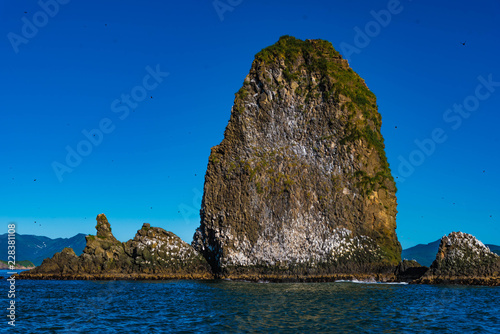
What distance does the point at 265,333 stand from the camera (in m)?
23.8

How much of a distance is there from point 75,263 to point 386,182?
47.9 metres

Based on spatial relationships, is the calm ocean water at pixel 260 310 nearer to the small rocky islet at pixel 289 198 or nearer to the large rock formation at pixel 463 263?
the large rock formation at pixel 463 263

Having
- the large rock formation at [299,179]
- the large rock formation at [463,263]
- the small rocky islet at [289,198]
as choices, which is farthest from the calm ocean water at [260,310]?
the large rock formation at [299,179]

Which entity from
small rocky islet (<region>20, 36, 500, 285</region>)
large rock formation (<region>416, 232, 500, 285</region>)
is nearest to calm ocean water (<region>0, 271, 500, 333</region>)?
large rock formation (<region>416, 232, 500, 285</region>)

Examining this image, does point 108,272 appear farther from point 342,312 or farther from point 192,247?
point 342,312

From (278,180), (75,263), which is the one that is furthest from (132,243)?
(278,180)

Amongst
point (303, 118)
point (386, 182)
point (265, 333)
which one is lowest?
point (265, 333)

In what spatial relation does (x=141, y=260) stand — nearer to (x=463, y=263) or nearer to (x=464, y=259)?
(x=463, y=263)

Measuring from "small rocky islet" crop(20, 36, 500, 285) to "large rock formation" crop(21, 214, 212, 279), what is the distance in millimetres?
148

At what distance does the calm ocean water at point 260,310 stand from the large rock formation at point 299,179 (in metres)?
16.2

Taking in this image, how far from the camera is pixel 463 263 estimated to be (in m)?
53.3

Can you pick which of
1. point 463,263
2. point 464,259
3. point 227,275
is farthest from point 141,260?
point 464,259

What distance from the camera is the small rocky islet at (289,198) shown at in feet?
204

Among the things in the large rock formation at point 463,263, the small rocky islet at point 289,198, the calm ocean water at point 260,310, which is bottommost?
the calm ocean water at point 260,310
